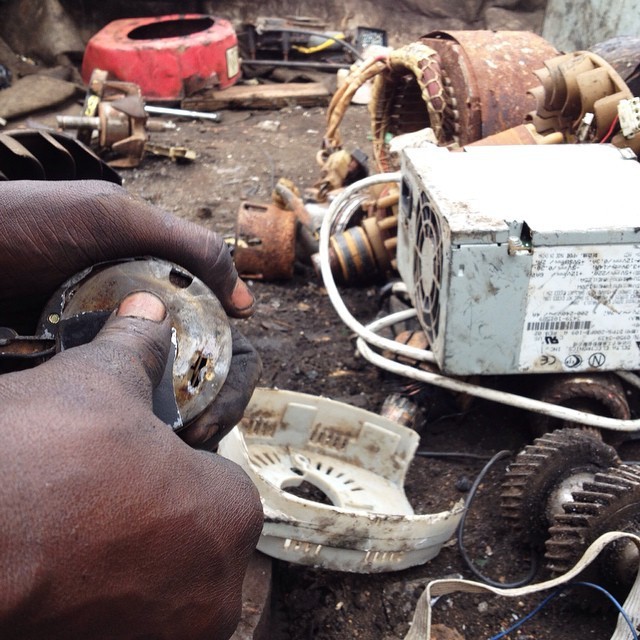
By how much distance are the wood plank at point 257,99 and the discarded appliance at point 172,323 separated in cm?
544

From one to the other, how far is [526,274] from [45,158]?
1357 mm

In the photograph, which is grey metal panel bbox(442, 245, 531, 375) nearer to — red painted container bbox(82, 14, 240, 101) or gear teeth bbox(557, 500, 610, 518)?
gear teeth bbox(557, 500, 610, 518)

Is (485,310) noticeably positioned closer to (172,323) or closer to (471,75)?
(172,323)

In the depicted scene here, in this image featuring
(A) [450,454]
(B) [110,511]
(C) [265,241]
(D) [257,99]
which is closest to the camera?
(B) [110,511]

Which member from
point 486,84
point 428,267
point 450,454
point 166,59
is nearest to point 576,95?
point 486,84

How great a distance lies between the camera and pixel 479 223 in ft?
6.84

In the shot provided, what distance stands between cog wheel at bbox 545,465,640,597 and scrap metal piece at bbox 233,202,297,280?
6.67 feet

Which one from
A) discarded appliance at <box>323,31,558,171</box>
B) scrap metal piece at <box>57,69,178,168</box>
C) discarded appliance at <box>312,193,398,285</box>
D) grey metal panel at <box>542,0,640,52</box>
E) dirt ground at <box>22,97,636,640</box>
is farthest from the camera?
grey metal panel at <box>542,0,640,52</box>

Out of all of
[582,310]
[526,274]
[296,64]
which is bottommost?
[296,64]

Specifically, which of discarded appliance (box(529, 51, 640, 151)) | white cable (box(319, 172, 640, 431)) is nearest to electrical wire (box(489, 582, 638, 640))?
white cable (box(319, 172, 640, 431))

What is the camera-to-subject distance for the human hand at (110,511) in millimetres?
913

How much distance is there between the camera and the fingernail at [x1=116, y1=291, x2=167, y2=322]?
1342 mm

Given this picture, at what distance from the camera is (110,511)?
972mm

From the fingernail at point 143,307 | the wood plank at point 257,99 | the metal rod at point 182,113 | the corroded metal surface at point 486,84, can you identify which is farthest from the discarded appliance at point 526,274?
the wood plank at point 257,99
